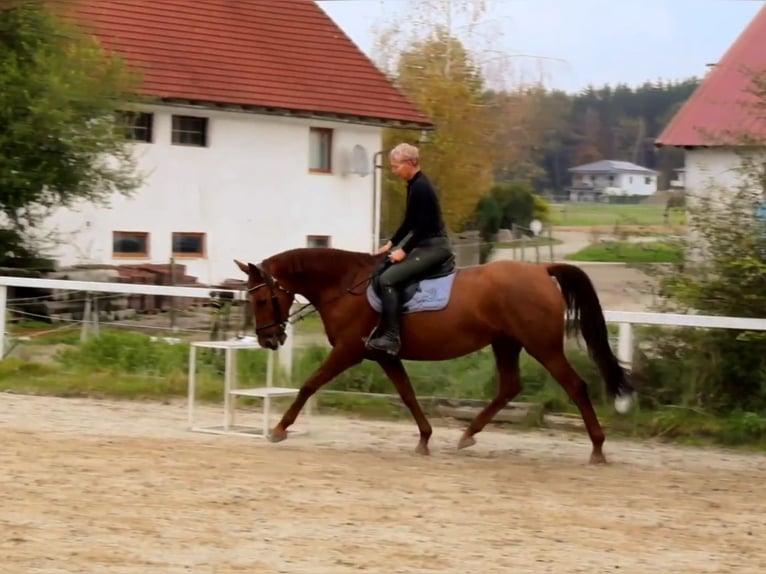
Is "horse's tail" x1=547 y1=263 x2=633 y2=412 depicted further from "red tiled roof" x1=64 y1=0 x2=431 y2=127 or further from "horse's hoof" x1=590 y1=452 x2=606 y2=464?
"red tiled roof" x1=64 y1=0 x2=431 y2=127

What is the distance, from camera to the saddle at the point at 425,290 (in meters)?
11.5

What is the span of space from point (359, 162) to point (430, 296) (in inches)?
882

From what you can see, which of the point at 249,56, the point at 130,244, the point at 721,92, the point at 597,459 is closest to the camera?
the point at 597,459

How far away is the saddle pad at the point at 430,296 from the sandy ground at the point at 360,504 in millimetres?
1231

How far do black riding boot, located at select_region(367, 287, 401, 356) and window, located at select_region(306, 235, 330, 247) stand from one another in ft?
72.1

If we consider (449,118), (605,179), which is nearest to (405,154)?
(449,118)

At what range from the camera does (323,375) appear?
11695mm

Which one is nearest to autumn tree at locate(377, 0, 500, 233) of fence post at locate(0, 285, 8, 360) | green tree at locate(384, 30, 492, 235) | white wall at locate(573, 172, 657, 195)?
green tree at locate(384, 30, 492, 235)

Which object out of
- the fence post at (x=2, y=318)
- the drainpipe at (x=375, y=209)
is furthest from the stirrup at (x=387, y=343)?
the drainpipe at (x=375, y=209)

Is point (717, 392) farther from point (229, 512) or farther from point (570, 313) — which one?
point (229, 512)

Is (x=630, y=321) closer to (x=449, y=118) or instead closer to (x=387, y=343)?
(x=387, y=343)

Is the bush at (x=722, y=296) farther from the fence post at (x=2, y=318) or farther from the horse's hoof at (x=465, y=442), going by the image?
the fence post at (x=2, y=318)

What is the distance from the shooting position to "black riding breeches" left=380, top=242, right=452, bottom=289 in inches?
447

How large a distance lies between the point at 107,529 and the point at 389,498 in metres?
2.09
